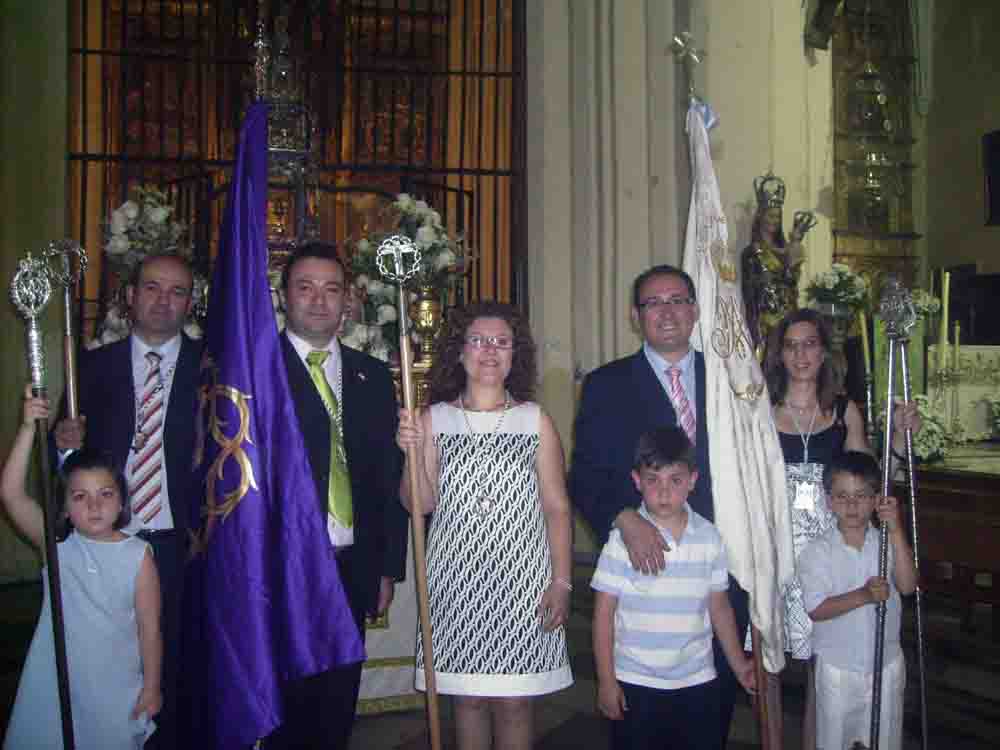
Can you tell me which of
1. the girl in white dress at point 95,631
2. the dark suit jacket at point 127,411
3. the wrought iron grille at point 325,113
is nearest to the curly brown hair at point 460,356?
the dark suit jacket at point 127,411

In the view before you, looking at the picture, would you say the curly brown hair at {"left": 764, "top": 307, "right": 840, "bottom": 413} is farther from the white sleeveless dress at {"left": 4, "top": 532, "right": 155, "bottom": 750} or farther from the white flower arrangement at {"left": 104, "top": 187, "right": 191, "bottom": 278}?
the white flower arrangement at {"left": 104, "top": 187, "right": 191, "bottom": 278}

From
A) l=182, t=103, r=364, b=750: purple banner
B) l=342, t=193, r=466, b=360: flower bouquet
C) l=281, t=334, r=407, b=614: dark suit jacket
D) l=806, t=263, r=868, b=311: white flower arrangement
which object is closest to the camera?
l=182, t=103, r=364, b=750: purple banner

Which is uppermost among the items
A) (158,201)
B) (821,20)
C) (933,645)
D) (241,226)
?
(821,20)

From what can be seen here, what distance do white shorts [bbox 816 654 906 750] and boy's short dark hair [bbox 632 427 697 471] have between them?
2.74 feet

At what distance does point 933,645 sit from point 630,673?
302 cm

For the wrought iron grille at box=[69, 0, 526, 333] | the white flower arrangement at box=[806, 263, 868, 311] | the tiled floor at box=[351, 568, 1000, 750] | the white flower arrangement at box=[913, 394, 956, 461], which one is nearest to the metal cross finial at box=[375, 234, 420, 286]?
the tiled floor at box=[351, 568, 1000, 750]

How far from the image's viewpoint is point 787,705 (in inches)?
150

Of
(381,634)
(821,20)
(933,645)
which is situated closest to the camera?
(381,634)

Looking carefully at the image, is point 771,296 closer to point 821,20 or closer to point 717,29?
point 717,29

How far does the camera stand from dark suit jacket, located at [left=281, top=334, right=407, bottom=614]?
249 cm

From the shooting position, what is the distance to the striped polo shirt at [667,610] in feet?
7.70

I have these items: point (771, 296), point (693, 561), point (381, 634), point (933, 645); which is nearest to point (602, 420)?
point (693, 561)

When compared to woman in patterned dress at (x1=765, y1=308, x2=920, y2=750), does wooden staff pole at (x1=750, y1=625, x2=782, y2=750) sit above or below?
below

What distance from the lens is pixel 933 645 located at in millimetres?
4707
